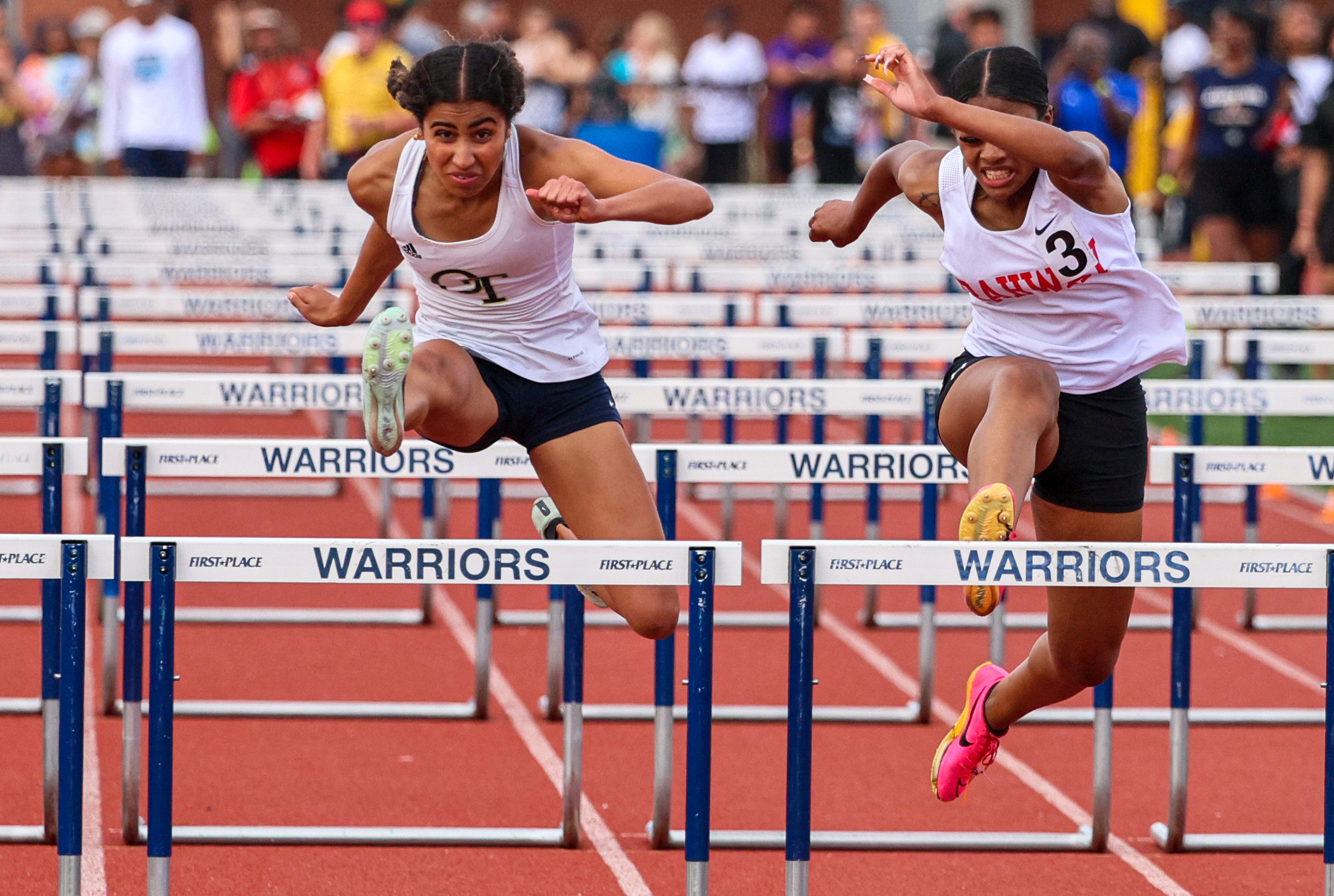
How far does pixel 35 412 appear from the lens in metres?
10.4

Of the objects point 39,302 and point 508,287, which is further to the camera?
point 39,302

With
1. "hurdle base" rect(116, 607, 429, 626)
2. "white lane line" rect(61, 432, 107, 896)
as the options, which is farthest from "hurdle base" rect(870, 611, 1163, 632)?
"white lane line" rect(61, 432, 107, 896)

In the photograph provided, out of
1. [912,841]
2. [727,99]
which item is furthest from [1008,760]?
[727,99]

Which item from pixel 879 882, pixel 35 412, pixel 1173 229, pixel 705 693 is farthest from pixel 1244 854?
pixel 1173 229

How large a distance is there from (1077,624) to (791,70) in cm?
1225

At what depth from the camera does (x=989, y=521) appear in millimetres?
3779

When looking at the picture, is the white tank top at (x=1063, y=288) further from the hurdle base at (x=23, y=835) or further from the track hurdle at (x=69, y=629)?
the hurdle base at (x=23, y=835)

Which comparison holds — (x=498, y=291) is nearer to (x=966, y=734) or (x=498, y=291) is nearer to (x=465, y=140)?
(x=465, y=140)

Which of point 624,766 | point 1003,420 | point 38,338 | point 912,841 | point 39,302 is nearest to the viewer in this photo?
point 1003,420

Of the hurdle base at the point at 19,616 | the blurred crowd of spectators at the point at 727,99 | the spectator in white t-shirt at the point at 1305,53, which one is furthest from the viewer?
the spectator in white t-shirt at the point at 1305,53

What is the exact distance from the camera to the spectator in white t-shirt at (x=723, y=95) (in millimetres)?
16250

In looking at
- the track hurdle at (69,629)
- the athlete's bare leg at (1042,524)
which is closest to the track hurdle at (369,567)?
the track hurdle at (69,629)

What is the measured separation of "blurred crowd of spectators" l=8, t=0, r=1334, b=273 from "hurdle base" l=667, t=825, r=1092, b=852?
7.54 m

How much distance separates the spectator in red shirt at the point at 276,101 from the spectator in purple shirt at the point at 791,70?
13.2 feet
